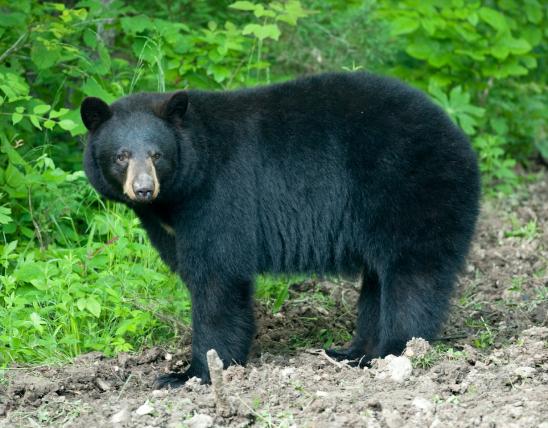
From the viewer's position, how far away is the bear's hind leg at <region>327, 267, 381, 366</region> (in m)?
6.05

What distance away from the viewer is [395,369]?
486 cm

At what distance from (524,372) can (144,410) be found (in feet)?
6.17

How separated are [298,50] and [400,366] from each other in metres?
4.54

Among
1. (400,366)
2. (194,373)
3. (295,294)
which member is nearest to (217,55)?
(295,294)

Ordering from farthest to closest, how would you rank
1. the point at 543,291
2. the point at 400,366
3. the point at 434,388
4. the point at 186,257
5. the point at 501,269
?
the point at 501,269
the point at 543,291
the point at 186,257
the point at 400,366
the point at 434,388

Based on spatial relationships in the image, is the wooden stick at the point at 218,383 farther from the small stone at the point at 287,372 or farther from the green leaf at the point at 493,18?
the green leaf at the point at 493,18

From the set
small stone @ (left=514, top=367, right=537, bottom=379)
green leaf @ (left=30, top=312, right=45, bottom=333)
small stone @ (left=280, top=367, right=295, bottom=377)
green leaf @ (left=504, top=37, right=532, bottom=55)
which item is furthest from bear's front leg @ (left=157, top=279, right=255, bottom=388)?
green leaf @ (left=504, top=37, right=532, bottom=55)

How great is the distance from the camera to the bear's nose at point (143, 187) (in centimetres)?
507

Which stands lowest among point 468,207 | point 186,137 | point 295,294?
point 295,294

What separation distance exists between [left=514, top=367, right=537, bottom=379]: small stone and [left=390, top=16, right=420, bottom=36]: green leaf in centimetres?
507

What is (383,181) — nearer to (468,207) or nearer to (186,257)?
(468,207)

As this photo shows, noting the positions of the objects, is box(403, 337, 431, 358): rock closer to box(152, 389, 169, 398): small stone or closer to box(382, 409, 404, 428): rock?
box(382, 409, 404, 428): rock

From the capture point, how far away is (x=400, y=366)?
4.88 m

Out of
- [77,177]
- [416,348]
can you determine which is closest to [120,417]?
[416,348]
